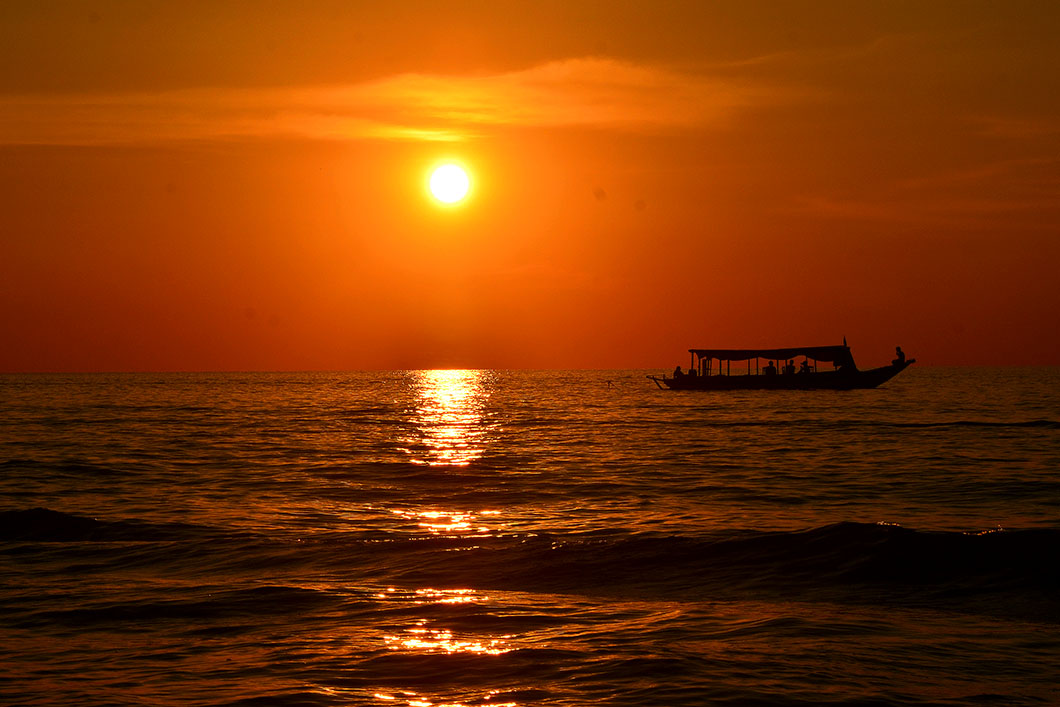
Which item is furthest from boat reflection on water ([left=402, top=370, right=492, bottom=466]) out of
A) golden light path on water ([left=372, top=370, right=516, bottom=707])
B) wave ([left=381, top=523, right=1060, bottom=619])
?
wave ([left=381, top=523, right=1060, bottom=619])

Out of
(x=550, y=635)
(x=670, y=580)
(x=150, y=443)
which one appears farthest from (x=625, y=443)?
(x=550, y=635)

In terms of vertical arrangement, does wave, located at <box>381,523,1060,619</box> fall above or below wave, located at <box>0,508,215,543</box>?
below

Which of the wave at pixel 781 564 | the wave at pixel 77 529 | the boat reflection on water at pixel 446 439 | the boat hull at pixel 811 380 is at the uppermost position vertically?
the boat hull at pixel 811 380

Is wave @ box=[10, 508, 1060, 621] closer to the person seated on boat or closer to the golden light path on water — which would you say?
the golden light path on water

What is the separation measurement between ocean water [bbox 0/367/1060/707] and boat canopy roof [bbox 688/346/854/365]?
2457 inches

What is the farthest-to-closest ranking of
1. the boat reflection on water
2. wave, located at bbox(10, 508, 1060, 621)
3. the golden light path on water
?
the boat reflection on water < wave, located at bbox(10, 508, 1060, 621) < the golden light path on water

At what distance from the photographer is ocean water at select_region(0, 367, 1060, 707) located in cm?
1046

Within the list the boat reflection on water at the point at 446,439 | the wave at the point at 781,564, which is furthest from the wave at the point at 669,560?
the boat reflection on water at the point at 446,439

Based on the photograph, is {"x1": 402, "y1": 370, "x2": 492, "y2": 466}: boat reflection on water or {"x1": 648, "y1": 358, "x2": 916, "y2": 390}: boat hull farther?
{"x1": 648, "y1": 358, "x2": 916, "y2": 390}: boat hull

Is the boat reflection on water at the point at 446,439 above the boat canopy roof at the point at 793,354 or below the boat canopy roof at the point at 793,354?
below

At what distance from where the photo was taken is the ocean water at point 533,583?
34.3ft

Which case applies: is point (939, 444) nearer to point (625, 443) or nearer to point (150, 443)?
point (625, 443)

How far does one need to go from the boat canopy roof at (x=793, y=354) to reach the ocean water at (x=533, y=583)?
6240cm

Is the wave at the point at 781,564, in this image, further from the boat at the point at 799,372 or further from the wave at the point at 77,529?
the boat at the point at 799,372
